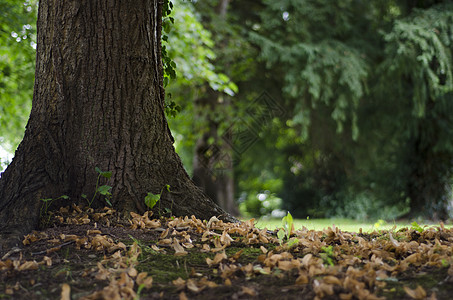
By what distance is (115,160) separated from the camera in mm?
3420

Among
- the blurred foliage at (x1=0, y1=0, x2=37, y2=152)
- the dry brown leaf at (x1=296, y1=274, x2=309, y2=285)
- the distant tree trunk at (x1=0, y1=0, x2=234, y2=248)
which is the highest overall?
the blurred foliage at (x1=0, y1=0, x2=37, y2=152)

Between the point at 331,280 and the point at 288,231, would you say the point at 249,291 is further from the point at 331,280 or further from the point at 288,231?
the point at 288,231

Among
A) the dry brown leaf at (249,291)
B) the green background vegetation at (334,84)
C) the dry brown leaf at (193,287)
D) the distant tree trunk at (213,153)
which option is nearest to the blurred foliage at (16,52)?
the green background vegetation at (334,84)

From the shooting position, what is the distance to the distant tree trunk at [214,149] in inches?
468

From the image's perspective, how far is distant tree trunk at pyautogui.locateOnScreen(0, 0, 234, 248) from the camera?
11.1 ft

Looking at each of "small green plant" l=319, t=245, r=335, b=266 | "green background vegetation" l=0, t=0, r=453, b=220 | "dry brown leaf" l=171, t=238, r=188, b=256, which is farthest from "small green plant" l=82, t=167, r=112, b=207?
"green background vegetation" l=0, t=0, r=453, b=220

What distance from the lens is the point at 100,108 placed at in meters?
3.45

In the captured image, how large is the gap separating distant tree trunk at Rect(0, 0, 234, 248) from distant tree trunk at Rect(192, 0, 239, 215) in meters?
8.18

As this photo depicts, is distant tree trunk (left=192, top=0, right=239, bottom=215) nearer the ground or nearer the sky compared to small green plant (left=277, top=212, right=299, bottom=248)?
nearer the sky

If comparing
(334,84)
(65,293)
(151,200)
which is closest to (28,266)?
(65,293)

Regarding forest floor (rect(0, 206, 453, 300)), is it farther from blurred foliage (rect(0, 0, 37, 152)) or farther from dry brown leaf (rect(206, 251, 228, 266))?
blurred foliage (rect(0, 0, 37, 152))

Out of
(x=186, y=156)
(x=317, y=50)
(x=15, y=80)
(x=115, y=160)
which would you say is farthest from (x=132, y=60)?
(x=186, y=156)

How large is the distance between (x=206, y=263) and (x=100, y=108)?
1.61 metres

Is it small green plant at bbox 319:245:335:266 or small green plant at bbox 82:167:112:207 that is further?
small green plant at bbox 82:167:112:207
